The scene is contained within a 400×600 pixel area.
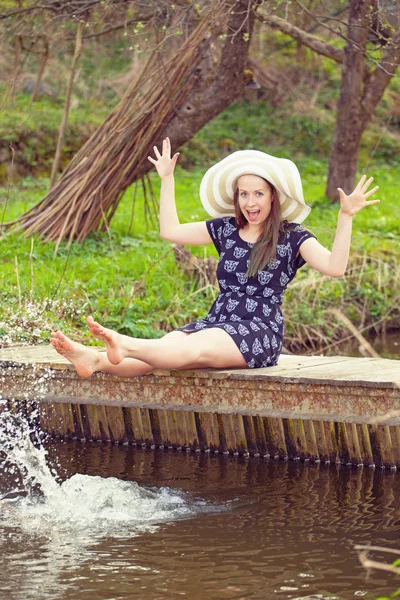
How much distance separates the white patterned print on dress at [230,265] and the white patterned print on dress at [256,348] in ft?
1.31

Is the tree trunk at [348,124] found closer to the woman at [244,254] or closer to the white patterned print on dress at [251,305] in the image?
the woman at [244,254]

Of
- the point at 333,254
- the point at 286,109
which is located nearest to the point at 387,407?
the point at 333,254

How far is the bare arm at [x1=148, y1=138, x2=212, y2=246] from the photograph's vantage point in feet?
17.6

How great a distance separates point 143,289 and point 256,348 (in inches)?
125

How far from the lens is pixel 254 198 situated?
17.1 ft

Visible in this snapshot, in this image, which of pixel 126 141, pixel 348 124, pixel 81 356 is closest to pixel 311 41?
pixel 348 124

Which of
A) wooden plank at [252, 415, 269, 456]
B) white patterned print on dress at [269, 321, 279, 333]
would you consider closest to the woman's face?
white patterned print on dress at [269, 321, 279, 333]

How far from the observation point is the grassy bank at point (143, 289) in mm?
7418

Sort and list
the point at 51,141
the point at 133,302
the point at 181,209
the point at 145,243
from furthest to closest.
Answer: the point at 51,141 → the point at 181,209 → the point at 145,243 → the point at 133,302

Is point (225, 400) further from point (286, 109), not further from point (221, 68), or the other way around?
point (286, 109)

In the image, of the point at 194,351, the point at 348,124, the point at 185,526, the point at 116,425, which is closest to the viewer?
the point at 185,526

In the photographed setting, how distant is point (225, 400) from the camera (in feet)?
17.4

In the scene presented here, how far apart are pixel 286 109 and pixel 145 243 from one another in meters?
11.1

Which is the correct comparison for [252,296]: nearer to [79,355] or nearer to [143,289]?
[79,355]
